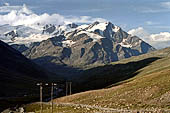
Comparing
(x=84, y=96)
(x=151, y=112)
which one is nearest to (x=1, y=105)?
(x=84, y=96)

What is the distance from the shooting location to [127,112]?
57.5 meters

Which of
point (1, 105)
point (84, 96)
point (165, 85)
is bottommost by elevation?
point (1, 105)

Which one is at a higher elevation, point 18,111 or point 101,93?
point 101,93

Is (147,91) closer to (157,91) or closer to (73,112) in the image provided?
(157,91)

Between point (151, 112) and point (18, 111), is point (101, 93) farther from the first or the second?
point (151, 112)

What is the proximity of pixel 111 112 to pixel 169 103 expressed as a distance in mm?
15795

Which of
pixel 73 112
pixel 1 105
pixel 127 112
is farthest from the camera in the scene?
pixel 1 105

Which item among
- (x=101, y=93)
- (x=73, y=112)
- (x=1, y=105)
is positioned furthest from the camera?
(x=1, y=105)

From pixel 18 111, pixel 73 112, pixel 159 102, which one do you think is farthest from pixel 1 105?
pixel 159 102

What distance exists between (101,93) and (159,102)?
138 feet

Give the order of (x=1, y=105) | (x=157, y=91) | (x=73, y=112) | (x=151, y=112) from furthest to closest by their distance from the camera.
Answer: (x=1, y=105) < (x=157, y=91) < (x=73, y=112) < (x=151, y=112)

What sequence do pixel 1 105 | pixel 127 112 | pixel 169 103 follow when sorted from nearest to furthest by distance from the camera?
pixel 127 112 < pixel 169 103 < pixel 1 105

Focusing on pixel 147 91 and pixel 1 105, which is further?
pixel 1 105

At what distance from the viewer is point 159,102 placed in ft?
229
